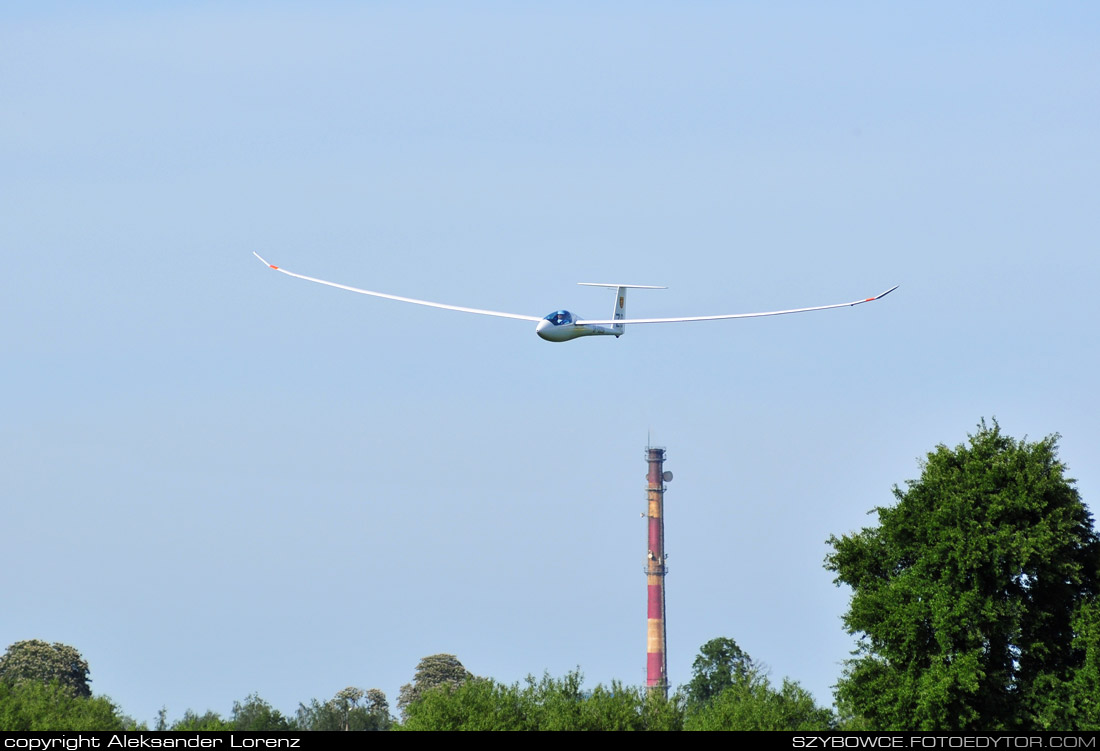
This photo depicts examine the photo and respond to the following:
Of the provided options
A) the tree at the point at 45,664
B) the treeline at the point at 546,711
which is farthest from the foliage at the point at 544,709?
the tree at the point at 45,664

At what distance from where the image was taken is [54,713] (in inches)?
3228

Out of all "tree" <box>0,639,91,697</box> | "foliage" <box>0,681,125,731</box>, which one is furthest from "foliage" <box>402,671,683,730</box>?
"tree" <box>0,639,91,697</box>

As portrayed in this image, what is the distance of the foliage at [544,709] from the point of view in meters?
73.7

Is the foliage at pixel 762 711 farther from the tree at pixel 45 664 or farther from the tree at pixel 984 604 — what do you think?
the tree at pixel 45 664

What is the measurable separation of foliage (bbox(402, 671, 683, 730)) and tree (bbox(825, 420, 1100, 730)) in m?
14.2

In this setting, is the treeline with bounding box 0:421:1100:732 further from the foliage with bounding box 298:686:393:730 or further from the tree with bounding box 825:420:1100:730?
the foliage with bounding box 298:686:393:730

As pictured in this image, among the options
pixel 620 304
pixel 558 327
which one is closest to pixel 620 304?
pixel 620 304

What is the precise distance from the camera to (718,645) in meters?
165

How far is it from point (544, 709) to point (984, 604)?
79.2 feet

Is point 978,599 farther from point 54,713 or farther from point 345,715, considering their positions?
point 345,715

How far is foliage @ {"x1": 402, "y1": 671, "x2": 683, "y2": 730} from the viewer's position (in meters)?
73.7

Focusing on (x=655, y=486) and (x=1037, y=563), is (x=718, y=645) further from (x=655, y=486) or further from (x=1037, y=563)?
(x=1037, y=563)
